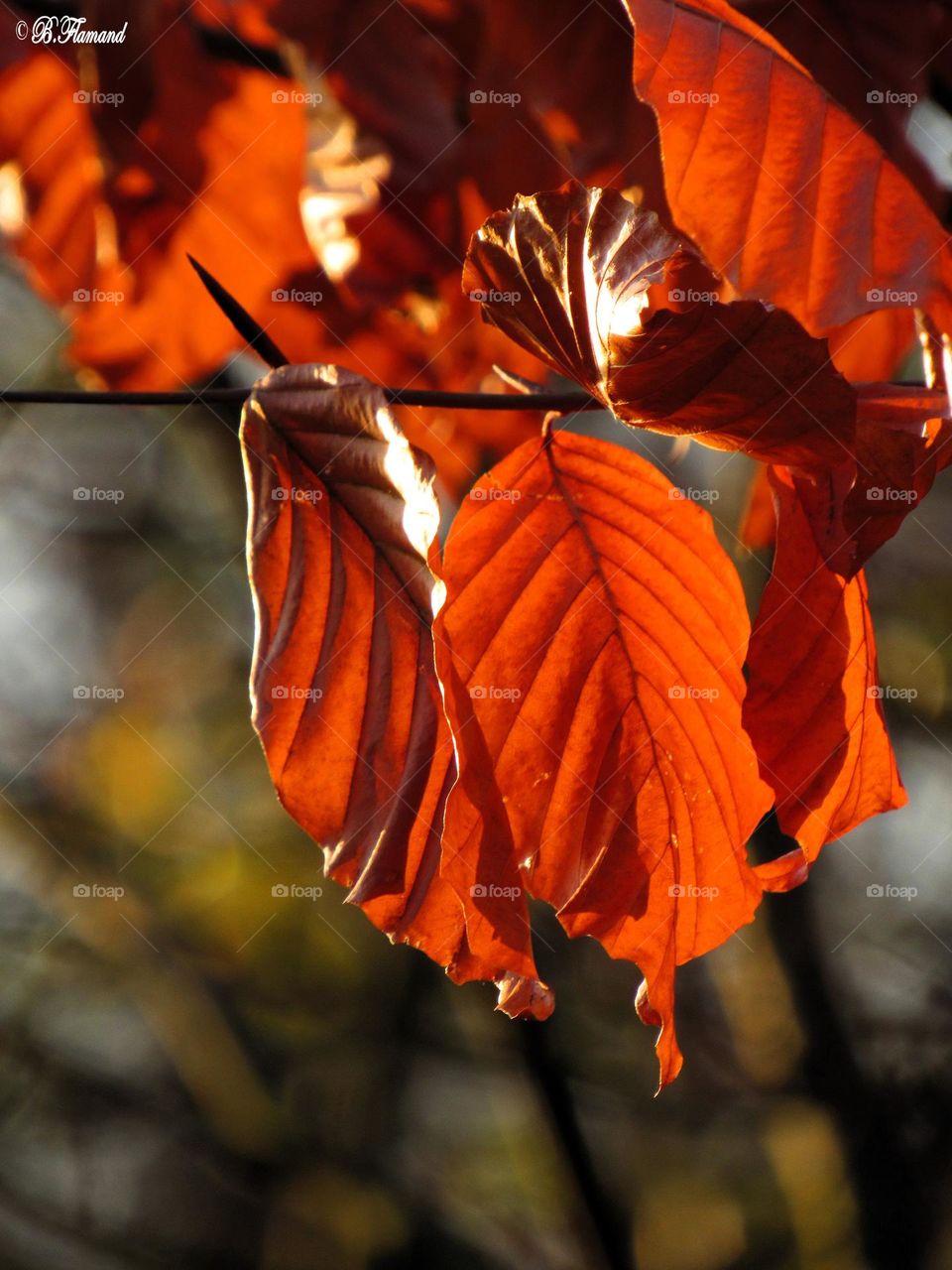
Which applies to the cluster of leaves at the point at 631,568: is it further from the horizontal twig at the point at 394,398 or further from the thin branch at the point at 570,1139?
the thin branch at the point at 570,1139

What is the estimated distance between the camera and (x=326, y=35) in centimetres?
59

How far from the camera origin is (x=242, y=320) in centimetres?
38

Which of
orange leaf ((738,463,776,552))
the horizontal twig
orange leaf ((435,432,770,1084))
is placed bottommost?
orange leaf ((738,463,776,552))

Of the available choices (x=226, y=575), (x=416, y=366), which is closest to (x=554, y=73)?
(x=416, y=366)

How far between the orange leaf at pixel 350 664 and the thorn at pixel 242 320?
17mm

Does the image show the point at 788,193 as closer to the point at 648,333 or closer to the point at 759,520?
the point at 648,333

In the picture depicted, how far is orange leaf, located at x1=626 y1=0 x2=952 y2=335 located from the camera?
14.2 inches

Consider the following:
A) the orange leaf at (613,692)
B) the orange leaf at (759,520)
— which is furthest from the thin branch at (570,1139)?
the orange leaf at (613,692)

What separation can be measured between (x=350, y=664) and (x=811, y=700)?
0.17 m

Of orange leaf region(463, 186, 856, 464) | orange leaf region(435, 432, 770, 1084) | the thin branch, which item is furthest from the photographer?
the thin branch

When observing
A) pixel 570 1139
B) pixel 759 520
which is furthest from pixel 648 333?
pixel 570 1139

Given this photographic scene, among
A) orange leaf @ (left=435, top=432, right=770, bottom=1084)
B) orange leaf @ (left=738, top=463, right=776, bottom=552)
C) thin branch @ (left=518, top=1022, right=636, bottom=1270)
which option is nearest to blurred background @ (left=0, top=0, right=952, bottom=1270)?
thin branch @ (left=518, top=1022, right=636, bottom=1270)

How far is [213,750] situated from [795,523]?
7.80 ft

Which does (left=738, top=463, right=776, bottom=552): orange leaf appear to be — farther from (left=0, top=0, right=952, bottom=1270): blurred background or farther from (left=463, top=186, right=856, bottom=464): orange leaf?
(left=0, top=0, right=952, bottom=1270): blurred background
